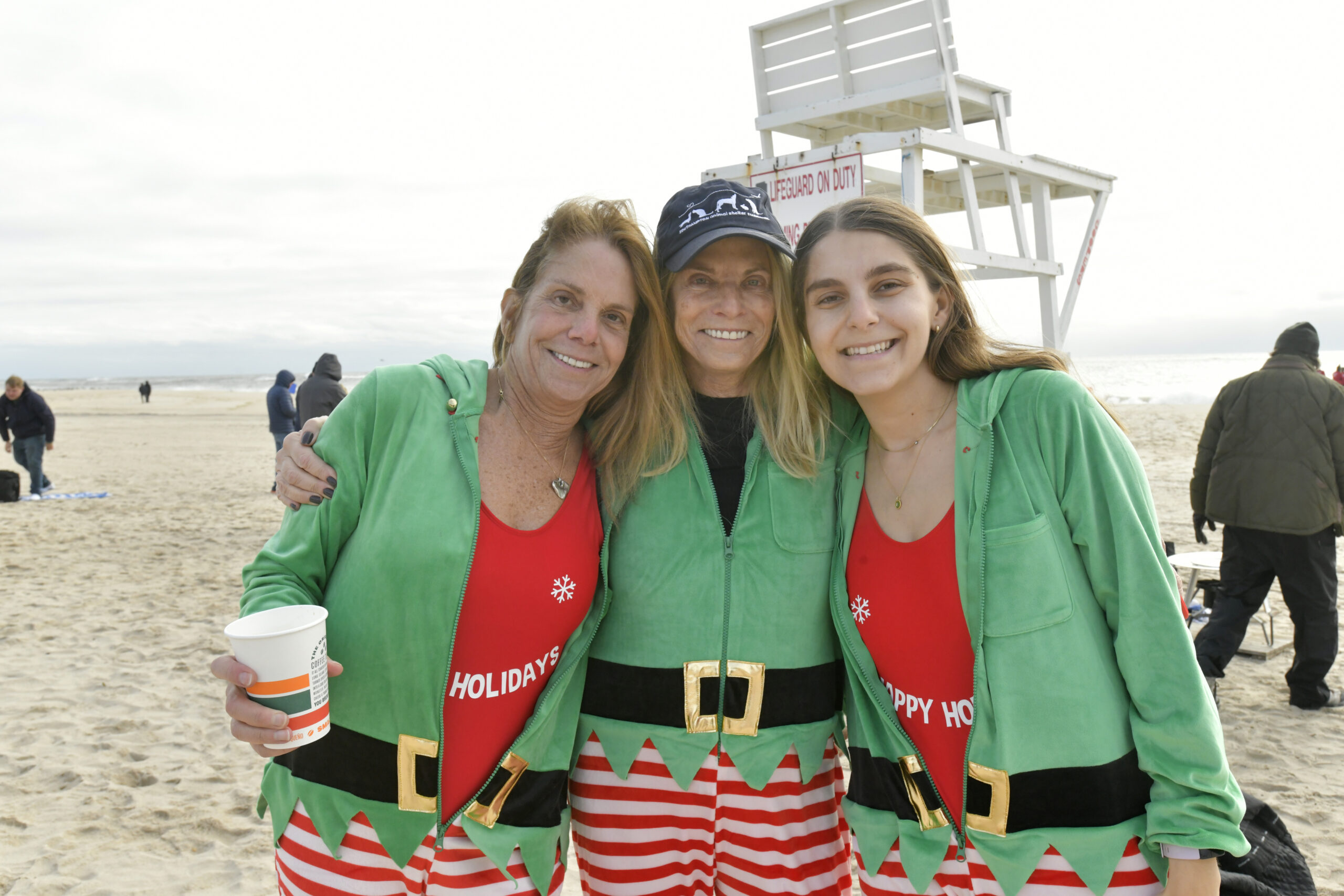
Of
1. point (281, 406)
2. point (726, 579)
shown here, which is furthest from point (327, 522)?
point (281, 406)

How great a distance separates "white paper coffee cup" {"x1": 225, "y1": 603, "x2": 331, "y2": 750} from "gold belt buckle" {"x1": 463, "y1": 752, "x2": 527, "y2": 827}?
1.44 feet

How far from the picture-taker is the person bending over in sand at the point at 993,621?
1719 mm

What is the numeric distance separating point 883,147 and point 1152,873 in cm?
308

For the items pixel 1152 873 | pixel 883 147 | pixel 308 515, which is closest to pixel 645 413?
pixel 308 515

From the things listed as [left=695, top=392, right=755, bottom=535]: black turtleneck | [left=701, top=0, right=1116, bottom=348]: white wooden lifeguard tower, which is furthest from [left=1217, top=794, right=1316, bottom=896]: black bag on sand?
[left=701, top=0, right=1116, bottom=348]: white wooden lifeguard tower

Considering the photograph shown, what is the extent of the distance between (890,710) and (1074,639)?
467mm

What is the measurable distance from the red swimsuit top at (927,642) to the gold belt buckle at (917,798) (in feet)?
0.09

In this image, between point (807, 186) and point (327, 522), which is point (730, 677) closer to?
point (327, 522)

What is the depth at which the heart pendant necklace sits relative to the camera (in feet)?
7.18

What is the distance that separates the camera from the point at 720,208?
7.55ft

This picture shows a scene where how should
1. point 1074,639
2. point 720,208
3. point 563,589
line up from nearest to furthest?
point 1074,639
point 563,589
point 720,208

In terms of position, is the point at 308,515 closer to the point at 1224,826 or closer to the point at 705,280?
the point at 705,280

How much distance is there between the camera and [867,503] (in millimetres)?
2152

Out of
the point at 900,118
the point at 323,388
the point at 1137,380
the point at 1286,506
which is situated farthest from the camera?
the point at 1137,380
